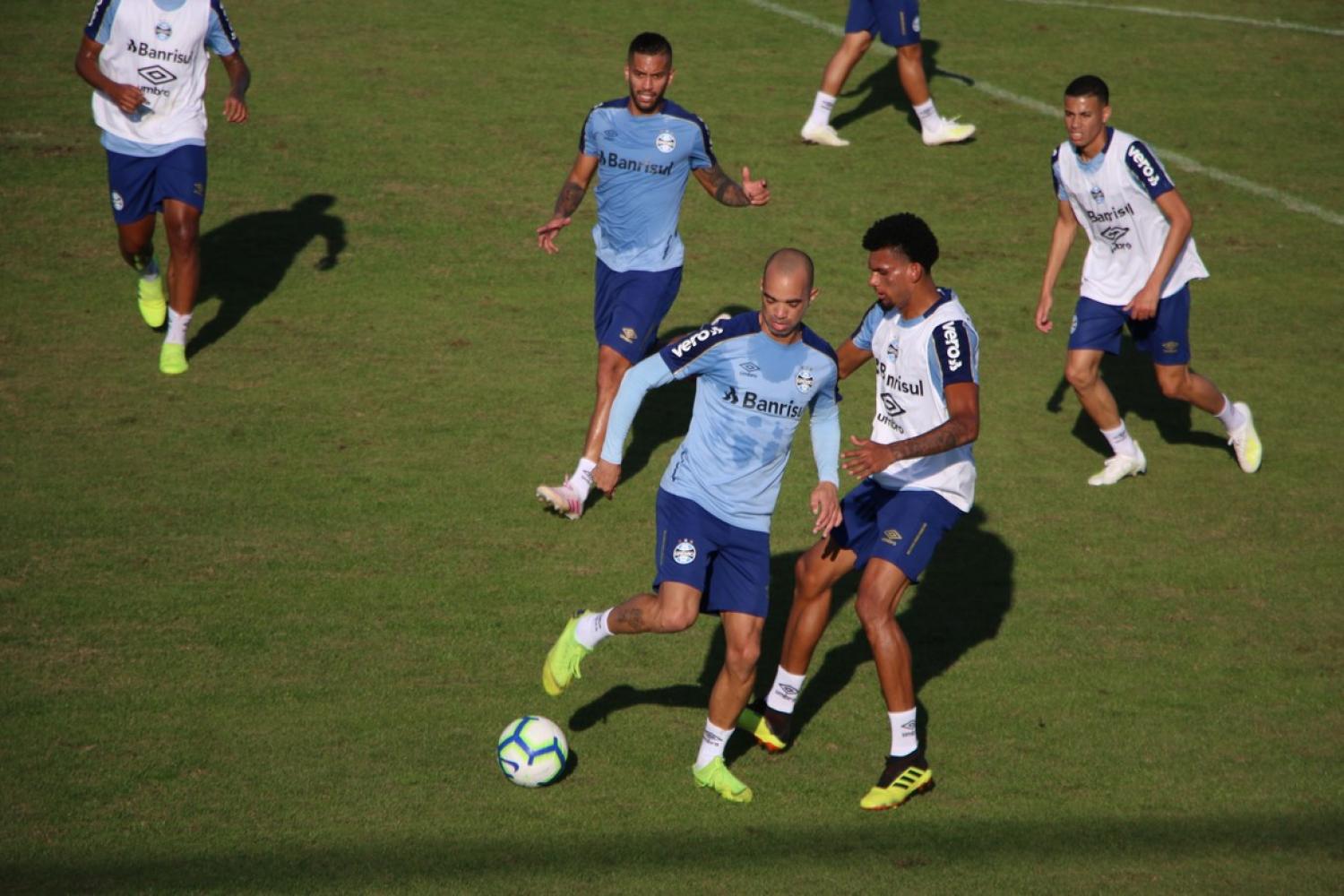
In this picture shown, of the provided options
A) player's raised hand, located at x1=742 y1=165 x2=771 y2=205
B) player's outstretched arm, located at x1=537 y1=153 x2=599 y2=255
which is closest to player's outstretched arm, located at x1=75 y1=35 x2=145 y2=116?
player's outstretched arm, located at x1=537 y1=153 x2=599 y2=255

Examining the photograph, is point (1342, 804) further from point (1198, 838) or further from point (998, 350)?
point (998, 350)

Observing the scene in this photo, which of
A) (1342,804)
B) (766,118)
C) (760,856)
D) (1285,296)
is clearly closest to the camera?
(760,856)

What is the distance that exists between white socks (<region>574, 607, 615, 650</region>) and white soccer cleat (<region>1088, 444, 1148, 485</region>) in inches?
182

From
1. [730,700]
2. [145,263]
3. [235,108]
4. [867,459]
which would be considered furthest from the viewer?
[145,263]

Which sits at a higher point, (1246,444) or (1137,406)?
(1246,444)

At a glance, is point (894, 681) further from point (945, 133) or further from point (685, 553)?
point (945, 133)

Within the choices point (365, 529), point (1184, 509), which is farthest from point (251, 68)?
point (1184, 509)

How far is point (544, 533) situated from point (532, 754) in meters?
2.70

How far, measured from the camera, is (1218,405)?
33.1 ft

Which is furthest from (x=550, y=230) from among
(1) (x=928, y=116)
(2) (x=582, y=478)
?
(1) (x=928, y=116)

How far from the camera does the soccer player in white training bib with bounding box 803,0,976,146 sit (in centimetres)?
1469

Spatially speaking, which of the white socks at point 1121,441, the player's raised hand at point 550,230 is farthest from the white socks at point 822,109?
the player's raised hand at point 550,230

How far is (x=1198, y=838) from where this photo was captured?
21.2 feet

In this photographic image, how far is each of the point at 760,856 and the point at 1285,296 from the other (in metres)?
9.00
